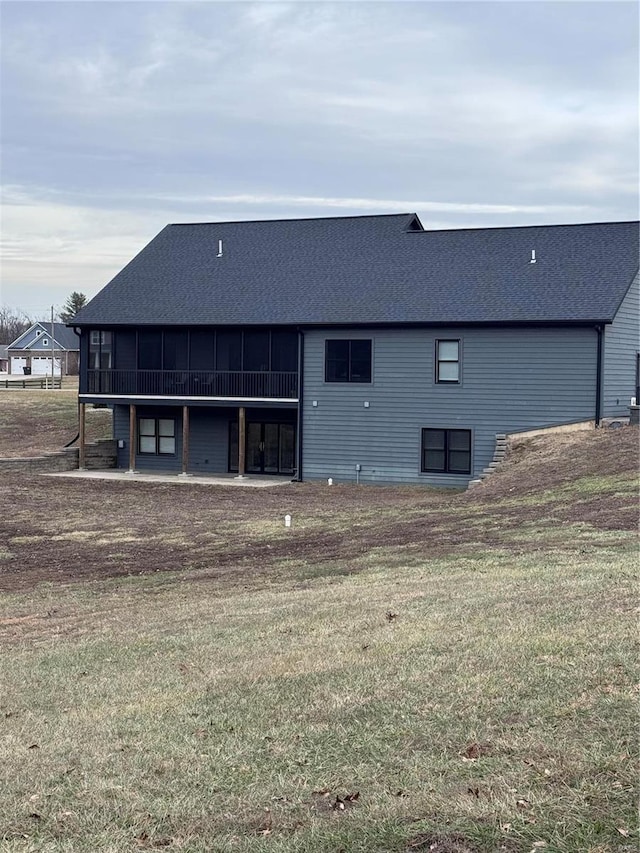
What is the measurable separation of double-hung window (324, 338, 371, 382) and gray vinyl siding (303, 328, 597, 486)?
0.77 feet

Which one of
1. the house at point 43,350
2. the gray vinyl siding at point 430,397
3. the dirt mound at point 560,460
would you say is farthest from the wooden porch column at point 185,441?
the house at point 43,350

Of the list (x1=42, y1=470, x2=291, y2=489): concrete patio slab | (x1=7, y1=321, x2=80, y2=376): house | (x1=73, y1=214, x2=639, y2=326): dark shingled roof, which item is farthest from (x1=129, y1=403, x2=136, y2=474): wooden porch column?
(x1=7, y1=321, x2=80, y2=376): house

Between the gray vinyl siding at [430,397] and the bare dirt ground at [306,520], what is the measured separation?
1.30 meters

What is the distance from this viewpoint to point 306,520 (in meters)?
24.2

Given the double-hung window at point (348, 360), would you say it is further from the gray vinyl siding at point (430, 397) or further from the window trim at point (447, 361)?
the window trim at point (447, 361)

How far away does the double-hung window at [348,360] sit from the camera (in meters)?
34.1

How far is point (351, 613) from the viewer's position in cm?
1171

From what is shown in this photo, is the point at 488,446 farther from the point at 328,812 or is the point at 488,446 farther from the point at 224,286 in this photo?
the point at 328,812

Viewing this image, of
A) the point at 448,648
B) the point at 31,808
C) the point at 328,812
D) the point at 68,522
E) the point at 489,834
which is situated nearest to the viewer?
the point at 489,834

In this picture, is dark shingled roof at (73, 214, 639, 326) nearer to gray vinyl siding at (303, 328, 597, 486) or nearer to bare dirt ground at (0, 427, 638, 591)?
gray vinyl siding at (303, 328, 597, 486)

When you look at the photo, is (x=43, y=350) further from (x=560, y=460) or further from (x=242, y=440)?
(x=560, y=460)

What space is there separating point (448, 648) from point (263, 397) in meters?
26.2

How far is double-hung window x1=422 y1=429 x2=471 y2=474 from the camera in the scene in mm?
32812

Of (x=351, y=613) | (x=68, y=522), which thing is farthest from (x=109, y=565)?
(x=351, y=613)
